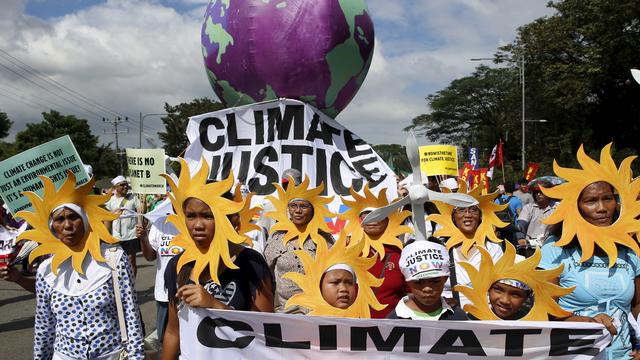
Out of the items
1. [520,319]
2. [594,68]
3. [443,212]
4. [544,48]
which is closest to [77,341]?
[520,319]

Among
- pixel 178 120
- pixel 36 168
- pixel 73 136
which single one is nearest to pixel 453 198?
pixel 36 168

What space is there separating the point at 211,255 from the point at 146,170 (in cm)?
370

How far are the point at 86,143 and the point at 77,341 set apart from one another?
51443 mm

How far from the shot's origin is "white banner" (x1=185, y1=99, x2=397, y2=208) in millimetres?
5758

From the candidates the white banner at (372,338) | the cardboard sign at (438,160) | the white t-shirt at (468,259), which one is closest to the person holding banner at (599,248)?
the white banner at (372,338)

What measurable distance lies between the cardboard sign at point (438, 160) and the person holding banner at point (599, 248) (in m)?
3.77

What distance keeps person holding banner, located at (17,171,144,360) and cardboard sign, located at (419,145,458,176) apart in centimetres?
464

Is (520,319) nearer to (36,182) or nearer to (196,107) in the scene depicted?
(36,182)

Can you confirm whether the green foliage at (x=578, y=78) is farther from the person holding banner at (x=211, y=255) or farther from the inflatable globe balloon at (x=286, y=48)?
the person holding banner at (x=211, y=255)

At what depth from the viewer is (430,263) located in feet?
10.0

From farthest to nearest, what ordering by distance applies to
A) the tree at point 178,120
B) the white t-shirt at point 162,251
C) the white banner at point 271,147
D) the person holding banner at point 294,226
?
the tree at point 178,120, the white banner at point 271,147, the white t-shirt at point 162,251, the person holding banner at point 294,226

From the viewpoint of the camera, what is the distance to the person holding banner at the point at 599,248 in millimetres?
3424

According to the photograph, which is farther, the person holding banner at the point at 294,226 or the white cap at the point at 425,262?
the person holding banner at the point at 294,226

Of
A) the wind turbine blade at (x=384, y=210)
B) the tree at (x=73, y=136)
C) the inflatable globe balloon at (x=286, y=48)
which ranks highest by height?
the tree at (x=73, y=136)
